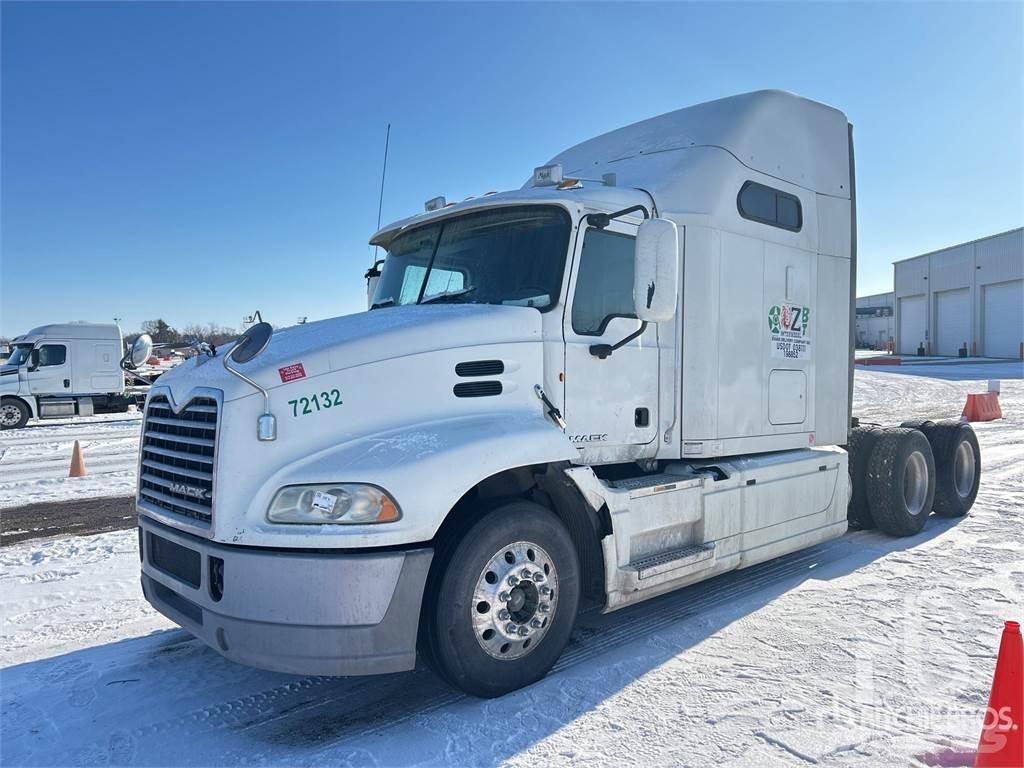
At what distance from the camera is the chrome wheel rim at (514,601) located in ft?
12.8

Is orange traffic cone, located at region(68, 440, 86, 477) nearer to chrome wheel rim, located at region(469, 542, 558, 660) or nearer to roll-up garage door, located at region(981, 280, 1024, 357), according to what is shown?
chrome wheel rim, located at region(469, 542, 558, 660)

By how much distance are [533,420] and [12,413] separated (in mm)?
20694

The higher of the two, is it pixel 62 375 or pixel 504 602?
pixel 62 375

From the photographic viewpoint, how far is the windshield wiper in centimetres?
480

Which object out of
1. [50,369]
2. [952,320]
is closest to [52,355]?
[50,369]

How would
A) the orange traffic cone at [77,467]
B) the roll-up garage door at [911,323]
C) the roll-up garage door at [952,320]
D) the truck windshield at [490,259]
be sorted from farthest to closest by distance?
1. the roll-up garage door at [911,323]
2. the roll-up garage door at [952,320]
3. the orange traffic cone at [77,467]
4. the truck windshield at [490,259]

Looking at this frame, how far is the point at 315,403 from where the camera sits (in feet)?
12.2

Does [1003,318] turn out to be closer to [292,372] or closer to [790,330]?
[790,330]

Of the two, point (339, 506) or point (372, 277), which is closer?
point (339, 506)

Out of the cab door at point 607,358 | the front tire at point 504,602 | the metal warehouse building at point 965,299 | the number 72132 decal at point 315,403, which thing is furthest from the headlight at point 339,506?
the metal warehouse building at point 965,299

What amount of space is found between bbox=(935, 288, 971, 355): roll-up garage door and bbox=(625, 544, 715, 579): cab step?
190 ft

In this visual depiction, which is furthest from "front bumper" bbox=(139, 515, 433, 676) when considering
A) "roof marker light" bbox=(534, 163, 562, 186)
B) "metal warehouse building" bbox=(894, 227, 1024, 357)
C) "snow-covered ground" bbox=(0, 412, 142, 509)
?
"metal warehouse building" bbox=(894, 227, 1024, 357)

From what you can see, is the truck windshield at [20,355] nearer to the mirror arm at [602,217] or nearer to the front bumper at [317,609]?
the front bumper at [317,609]

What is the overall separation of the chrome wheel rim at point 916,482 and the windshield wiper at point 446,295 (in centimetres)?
563
